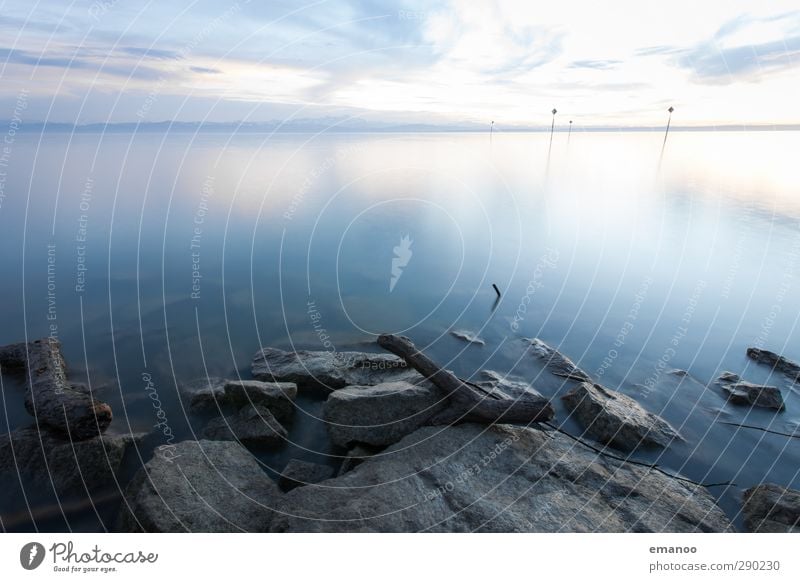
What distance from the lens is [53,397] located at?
24.8ft

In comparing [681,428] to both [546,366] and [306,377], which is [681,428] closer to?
[546,366]

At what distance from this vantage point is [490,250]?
771 inches

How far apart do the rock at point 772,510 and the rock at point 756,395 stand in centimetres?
327

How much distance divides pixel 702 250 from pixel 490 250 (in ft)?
34.2

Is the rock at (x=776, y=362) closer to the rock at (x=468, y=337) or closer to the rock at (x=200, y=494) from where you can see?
the rock at (x=468, y=337)

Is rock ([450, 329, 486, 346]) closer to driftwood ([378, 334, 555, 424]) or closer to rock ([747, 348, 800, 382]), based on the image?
driftwood ([378, 334, 555, 424])

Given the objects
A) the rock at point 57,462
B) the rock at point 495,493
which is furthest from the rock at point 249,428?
the rock at point 495,493

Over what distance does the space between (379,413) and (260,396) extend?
7.91 ft

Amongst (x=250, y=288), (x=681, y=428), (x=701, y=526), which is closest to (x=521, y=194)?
(x=250, y=288)

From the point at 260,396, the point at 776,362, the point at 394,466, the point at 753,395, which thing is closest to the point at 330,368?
the point at 260,396

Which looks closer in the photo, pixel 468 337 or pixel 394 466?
pixel 394 466
